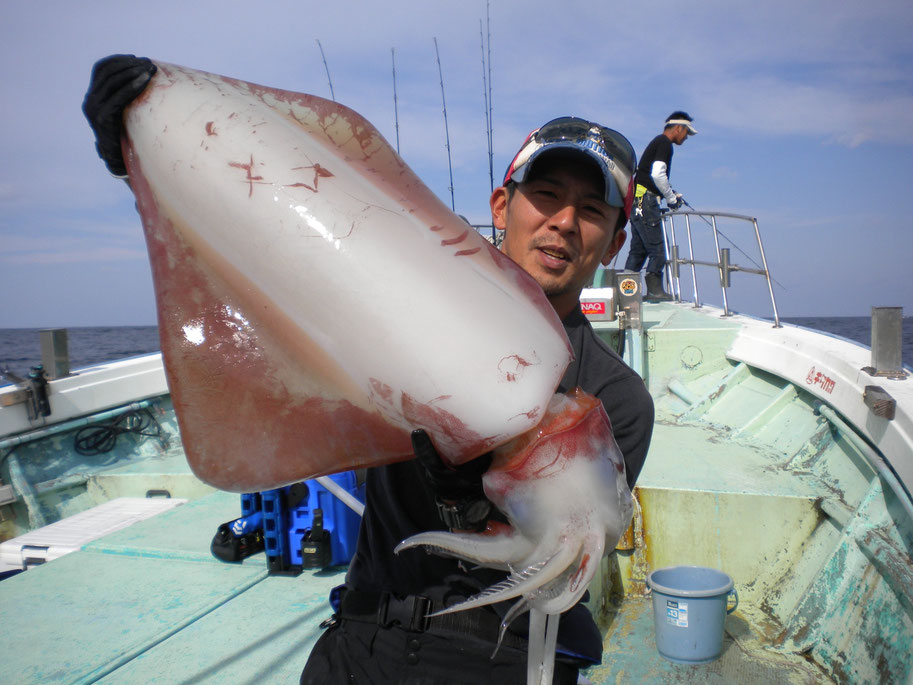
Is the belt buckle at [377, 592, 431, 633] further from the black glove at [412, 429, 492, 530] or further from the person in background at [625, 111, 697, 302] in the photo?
the person in background at [625, 111, 697, 302]

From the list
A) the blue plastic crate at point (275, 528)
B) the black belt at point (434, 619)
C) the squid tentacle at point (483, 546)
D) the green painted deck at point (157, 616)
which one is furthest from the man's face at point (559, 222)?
the blue plastic crate at point (275, 528)

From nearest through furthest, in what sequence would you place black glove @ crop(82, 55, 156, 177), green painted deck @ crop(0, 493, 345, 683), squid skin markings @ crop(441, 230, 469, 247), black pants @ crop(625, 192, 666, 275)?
squid skin markings @ crop(441, 230, 469, 247)
black glove @ crop(82, 55, 156, 177)
green painted deck @ crop(0, 493, 345, 683)
black pants @ crop(625, 192, 666, 275)

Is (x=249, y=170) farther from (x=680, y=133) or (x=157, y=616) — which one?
(x=680, y=133)

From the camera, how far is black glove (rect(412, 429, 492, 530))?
1.17m

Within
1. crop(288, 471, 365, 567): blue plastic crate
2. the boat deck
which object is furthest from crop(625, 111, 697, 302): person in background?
crop(288, 471, 365, 567): blue plastic crate

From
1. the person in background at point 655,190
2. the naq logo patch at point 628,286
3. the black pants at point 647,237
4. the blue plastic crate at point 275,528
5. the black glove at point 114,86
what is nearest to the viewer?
the black glove at point 114,86

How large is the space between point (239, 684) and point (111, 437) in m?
3.81

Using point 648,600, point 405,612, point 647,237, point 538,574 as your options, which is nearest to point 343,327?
point 538,574

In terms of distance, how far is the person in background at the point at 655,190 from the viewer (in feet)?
29.4

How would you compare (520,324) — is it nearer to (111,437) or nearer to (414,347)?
(414,347)

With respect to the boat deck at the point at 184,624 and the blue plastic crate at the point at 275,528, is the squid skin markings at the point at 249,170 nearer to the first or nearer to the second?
the boat deck at the point at 184,624

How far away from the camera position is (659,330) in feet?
22.7

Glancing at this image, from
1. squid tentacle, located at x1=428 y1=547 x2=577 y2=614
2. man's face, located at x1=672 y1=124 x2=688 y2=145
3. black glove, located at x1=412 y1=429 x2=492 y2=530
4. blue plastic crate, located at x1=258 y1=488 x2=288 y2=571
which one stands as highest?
man's face, located at x1=672 y1=124 x2=688 y2=145

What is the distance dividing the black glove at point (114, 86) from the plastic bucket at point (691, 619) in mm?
3158
